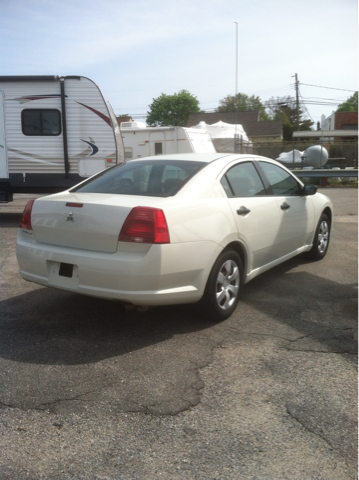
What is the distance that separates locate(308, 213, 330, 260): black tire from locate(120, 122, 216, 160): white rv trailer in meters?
11.7

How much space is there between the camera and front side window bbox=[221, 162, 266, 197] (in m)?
4.86

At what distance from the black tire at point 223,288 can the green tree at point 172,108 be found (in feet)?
281

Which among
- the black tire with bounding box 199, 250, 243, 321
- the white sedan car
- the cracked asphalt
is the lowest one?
the cracked asphalt

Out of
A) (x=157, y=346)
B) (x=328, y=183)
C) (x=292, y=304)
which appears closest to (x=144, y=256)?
(x=157, y=346)

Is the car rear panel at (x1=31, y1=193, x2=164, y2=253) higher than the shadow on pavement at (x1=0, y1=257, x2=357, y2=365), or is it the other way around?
the car rear panel at (x1=31, y1=193, x2=164, y2=253)

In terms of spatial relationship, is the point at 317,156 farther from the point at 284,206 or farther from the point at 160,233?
the point at 160,233

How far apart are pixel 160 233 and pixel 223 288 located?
958 millimetres

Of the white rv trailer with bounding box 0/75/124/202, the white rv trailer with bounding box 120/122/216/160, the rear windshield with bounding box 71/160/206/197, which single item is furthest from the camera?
the white rv trailer with bounding box 120/122/216/160

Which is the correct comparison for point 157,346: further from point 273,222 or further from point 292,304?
point 273,222

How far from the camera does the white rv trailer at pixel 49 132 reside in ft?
36.6

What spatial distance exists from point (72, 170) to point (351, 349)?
856 cm

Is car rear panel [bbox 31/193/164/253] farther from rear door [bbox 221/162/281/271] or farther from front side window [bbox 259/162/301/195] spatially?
front side window [bbox 259/162/301/195]

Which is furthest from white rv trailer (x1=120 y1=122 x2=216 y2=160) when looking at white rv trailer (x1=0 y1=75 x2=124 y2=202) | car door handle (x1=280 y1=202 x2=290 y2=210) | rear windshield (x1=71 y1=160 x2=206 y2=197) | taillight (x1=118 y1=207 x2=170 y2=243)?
taillight (x1=118 y1=207 x2=170 y2=243)

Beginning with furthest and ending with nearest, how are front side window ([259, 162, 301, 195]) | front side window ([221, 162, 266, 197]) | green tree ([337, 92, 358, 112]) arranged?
green tree ([337, 92, 358, 112])
front side window ([259, 162, 301, 195])
front side window ([221, 162, 266, 197])
